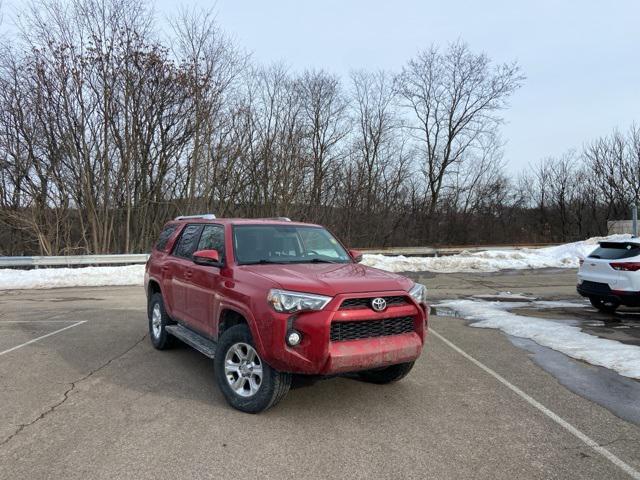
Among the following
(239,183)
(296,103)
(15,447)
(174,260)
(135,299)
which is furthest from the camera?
(296,103)

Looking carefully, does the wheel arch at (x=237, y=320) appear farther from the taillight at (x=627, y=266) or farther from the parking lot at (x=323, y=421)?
the taillight at (x=627, y=266)

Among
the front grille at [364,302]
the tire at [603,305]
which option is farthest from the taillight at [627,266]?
the front grille at [364,302]

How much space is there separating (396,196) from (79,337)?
2989cm

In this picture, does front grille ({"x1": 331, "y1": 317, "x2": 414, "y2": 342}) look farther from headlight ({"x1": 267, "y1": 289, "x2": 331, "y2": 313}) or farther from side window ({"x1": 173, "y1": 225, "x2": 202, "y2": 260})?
side window ({"x1": 173, "y1": 225, "x2": 202, "y2": 260})

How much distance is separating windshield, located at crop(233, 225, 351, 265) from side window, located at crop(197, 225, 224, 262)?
0.18 metres

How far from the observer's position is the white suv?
941 cm

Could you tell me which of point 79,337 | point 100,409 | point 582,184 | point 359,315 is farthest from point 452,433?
point 582,184

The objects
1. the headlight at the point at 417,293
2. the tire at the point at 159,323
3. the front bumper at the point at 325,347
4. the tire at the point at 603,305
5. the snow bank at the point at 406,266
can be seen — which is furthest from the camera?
the snow bank at the point at 406,266

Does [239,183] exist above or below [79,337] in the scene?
above

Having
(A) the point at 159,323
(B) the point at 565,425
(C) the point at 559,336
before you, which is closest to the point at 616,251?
Answer: (C) the point at 559,336

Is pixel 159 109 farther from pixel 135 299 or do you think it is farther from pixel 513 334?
pixel 513 334

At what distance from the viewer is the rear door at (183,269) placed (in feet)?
19.5

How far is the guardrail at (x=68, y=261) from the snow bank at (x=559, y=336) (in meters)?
13.5

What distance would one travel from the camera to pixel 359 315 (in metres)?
4.18
